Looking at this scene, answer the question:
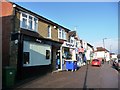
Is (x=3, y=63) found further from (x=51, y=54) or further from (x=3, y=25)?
(x=51, y=54)

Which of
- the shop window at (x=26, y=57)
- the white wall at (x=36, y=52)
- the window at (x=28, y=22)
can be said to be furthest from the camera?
the window at (x=28, y=22)

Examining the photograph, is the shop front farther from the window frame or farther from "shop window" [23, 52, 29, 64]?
"shop window" [23, 52, 29, 64]

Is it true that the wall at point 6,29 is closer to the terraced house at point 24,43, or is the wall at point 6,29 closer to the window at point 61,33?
the terraced house at point 24,43

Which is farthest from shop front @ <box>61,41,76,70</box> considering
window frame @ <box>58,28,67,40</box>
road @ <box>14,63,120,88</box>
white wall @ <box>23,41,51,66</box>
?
road @ <box>14,63,120,88</box>

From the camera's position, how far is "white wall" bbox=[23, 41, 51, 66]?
63.8 ft

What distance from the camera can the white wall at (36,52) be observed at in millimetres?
19434

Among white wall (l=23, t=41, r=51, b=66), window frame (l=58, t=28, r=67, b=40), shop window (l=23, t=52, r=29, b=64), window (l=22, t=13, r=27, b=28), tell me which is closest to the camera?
shop window (l=23, t=52, r=29, b=64)

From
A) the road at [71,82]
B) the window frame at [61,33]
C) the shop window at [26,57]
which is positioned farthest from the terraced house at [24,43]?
the window frame at [61,33]

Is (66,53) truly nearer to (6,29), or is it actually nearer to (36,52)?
(36,52)

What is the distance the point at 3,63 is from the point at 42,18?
26.9 ft

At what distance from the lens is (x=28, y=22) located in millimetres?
22031

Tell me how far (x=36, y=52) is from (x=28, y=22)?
3247mm

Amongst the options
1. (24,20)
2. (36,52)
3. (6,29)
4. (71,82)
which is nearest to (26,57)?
(36,52)

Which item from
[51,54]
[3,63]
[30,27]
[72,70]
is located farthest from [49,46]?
[3,63]
